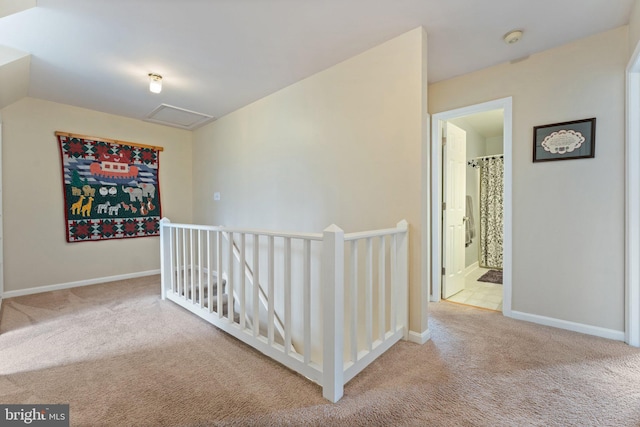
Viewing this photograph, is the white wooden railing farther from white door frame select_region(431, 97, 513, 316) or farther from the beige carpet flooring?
white door frame select_region(431, 97, 513, 316)

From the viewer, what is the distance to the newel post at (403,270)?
1.98 meters

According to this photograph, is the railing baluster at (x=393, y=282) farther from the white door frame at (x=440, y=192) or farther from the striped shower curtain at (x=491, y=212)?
the striped shower curtain at (x=491, y=212)

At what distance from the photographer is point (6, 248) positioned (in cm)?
304

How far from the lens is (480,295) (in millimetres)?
3078

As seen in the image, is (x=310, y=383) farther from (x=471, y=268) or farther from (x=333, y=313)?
(x=471, y=268)

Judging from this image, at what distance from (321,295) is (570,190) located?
6.98ft

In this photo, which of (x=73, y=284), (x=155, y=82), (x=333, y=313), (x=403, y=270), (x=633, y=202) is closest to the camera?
(x=333, y=313)

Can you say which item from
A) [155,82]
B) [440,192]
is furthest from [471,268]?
[155,82]

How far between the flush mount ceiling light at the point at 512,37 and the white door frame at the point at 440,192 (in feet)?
1.58

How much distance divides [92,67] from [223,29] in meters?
1.46

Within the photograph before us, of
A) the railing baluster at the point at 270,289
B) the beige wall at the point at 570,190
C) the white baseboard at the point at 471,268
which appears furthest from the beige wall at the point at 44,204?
the white baseboard at the point at 471,268

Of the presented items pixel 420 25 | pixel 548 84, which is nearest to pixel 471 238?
pixel 548 84

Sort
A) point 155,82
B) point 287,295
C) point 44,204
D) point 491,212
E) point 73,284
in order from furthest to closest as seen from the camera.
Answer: point 491,212 < point 73,284 < point 44,204 < point 155,82 < point 287,295

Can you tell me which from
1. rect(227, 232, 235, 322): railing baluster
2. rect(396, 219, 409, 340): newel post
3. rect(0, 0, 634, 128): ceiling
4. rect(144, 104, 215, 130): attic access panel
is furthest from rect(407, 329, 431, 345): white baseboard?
rect(144, 104, 215, 130): attic access panel
